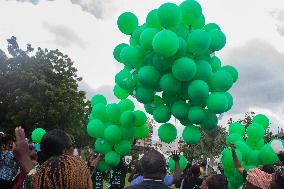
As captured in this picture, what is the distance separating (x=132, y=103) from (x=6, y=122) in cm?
2566

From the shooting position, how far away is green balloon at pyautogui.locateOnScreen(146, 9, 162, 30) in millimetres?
5855

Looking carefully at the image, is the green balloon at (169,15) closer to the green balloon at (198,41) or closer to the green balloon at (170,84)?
the green balloon at (198,41)

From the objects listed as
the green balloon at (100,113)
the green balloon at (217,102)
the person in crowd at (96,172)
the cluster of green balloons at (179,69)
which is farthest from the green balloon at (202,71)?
the person in crowd at (96,172)

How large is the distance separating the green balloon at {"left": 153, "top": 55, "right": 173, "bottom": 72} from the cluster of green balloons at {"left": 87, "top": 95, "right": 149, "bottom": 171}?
3.56 feet

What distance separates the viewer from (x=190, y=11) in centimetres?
570

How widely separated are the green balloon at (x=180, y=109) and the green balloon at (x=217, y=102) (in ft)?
1.15

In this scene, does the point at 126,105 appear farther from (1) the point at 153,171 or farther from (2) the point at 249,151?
(1) the point at 153,171

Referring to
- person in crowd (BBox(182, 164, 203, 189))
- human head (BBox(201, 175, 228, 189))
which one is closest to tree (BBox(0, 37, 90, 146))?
person in crowd (BBox(182, 164, 203, 189))

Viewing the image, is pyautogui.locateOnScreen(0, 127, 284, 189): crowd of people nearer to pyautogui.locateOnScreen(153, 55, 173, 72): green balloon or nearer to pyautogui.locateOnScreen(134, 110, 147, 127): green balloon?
pyautogui.locateOnScreen(134, 110, 147, 127): green balloon

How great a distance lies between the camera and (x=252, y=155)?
19.6 ft

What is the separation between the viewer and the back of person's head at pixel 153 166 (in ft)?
11.5

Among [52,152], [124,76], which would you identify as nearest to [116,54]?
[124,76]

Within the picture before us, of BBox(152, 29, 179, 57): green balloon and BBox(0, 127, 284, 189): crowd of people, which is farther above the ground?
BBox(152, 29, 179, 57): green balloon

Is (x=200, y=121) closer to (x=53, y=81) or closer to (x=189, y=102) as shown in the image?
(x=189, y=102)
